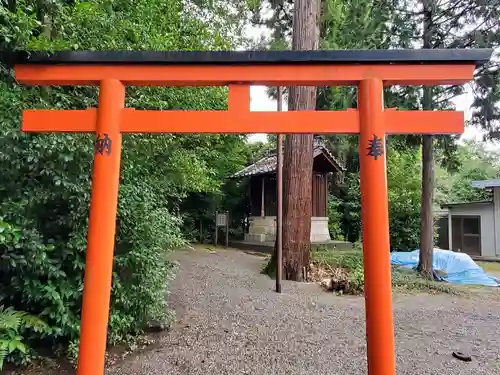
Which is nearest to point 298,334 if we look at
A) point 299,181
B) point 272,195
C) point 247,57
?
point 247,57

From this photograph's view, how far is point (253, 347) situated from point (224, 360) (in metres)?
0.49

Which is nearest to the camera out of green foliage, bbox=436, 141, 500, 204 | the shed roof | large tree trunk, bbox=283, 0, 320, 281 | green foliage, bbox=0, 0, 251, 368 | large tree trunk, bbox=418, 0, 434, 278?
green foliage, bbox=0, 0, 251, 368

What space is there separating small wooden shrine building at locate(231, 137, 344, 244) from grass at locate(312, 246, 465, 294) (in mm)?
3164

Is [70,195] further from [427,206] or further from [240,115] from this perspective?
[427,206]

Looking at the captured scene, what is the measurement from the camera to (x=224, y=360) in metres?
3.95

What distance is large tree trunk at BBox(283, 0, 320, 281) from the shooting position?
27.3 ft

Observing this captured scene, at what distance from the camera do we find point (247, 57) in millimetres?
2811

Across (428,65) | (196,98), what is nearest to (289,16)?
(196,98)

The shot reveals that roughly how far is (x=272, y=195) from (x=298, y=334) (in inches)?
387

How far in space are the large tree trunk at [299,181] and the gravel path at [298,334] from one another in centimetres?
73

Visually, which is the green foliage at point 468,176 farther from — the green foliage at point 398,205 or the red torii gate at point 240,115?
the red torii gate at point 240,115

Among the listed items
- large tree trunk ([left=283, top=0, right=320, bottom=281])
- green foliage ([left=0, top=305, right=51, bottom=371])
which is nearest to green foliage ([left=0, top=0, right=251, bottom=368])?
green foliage ([left=0, top=305, right=51, bottom=371])

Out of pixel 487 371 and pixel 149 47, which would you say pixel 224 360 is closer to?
pixel 487 371

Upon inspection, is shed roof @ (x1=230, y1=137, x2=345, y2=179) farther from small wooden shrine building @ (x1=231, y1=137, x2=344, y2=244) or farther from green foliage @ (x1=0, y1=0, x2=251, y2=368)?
green foliage @ (x1=0, y1=0, x2=251, y2=368)
